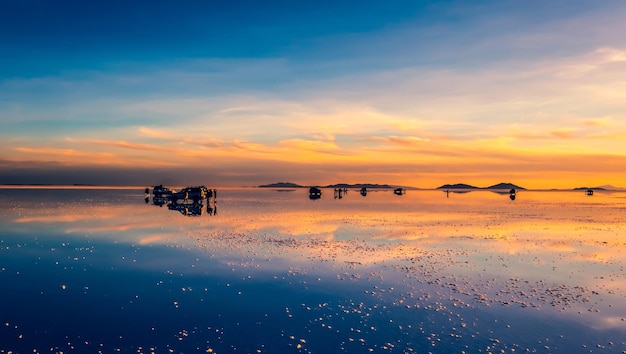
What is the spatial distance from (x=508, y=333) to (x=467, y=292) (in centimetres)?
516

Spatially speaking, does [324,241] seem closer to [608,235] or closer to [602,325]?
[602,325]

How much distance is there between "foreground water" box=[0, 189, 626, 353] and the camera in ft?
44.6

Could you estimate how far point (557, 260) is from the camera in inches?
1091

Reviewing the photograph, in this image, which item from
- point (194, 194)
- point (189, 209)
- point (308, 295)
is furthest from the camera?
point (194, 194)

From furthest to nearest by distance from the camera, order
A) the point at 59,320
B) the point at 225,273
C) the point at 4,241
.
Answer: the point at 4,241
the point at 225,273
the point at 59,320

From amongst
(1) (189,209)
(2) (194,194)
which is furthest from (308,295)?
(2) (194,194)

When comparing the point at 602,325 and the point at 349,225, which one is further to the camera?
the point at 349,225

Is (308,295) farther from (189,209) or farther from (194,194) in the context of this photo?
(194,194)

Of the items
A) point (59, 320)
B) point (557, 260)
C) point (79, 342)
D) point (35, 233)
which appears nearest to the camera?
point (79, 342)

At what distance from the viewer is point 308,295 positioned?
61.9 ft

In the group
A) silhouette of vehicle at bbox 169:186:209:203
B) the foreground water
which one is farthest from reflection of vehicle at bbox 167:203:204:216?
the foreground water

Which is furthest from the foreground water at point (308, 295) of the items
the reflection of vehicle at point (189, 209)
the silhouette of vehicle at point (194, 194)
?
the silhouette of vehicle at point (194, 194)

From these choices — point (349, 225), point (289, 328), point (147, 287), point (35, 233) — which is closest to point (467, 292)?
point (289, 328)

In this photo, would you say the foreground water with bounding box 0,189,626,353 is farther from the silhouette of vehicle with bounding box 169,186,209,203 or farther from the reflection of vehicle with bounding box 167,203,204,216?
the silhouette of vehicle with bounding box 169,186,209,203
